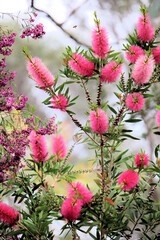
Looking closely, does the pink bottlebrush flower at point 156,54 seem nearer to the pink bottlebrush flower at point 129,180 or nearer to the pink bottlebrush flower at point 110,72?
the pink bottlebrush flower at point 110,72

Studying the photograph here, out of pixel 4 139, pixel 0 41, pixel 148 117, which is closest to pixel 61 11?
pixel 148 117

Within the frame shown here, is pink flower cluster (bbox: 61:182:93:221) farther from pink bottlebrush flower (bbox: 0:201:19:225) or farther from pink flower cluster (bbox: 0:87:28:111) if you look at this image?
pink flower cluster (bbox: 0:87:28:111)

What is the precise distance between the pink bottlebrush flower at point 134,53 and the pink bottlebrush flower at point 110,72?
0.05 meters

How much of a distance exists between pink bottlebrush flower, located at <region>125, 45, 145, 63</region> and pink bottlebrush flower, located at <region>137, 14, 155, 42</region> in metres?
0.03

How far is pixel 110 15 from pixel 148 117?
68 cm

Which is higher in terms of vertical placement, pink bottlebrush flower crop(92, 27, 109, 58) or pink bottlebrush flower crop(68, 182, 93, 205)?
pink bottlebrush flower crop(92, 27, 109, 58)

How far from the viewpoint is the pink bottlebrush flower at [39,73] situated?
54 cm

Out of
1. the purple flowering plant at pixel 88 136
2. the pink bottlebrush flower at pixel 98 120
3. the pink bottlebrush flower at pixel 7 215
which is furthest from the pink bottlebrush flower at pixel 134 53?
the pink bottlebrush flower at pixel 7 215

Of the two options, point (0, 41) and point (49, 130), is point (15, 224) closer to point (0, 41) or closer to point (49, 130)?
point (49, 130)

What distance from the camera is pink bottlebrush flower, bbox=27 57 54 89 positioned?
54 centimetres

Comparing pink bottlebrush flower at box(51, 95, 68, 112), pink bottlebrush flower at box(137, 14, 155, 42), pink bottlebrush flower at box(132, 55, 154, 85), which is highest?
pink bottlebrush flower at box(137, 14, 155, 42)

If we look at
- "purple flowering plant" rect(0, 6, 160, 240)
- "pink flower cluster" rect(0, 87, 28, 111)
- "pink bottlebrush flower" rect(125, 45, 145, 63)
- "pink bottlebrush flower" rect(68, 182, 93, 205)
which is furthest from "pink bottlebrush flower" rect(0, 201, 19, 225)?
"pink bottlebrush flower" rect(125, 45, 145, 63)

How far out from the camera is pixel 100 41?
0.55m

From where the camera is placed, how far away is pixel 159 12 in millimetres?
1649
